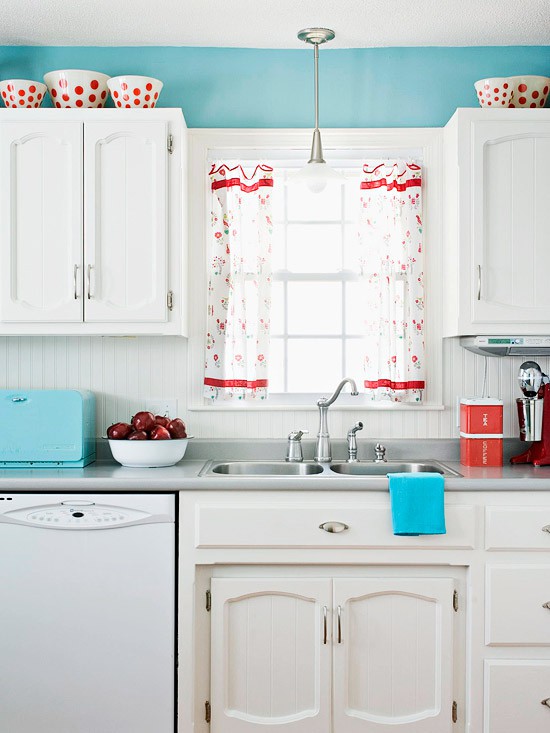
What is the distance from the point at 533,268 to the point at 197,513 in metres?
1.53

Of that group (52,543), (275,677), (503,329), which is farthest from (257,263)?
(275,677)

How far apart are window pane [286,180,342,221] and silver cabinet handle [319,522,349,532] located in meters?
1.36

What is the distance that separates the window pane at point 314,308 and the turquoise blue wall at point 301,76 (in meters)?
0.68

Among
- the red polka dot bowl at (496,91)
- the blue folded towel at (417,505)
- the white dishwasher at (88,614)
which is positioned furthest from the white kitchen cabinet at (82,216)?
the red polka dot bowl at (496,91)

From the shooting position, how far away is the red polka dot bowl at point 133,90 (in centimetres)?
289

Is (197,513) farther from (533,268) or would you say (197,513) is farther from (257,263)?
(533,268)

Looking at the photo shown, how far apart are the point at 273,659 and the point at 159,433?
90 cm

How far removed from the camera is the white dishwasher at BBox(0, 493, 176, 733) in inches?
101

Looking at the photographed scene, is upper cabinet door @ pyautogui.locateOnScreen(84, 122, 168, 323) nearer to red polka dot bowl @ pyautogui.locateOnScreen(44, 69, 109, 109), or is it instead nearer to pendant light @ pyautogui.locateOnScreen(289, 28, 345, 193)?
red polka dot bowl @ pyautogui.locateOnScreen(44, 69, 109, 109)

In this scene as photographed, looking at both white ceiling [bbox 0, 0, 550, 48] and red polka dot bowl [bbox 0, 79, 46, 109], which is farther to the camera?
red polka dot bowl [bbox 0, 79, 46, 109]

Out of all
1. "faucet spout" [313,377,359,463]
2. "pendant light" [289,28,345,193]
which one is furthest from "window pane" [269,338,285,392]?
"pendant light" [289,28,345,193]

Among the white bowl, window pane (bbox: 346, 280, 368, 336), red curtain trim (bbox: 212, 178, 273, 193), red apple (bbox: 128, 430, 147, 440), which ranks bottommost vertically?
the white bowl

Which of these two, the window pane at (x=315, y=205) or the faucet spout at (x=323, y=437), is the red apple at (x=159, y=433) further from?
the window pane at (x=315, y=205)

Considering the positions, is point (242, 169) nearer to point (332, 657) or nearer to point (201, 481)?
point (201, 481)
